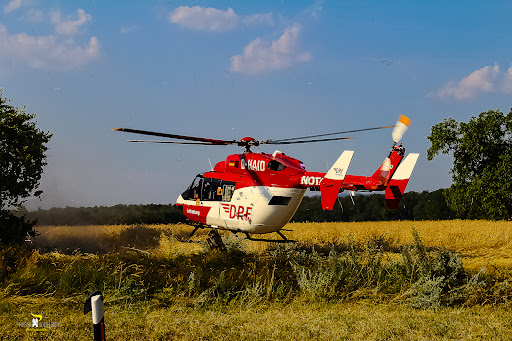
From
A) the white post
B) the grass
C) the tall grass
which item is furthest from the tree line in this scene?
the white post

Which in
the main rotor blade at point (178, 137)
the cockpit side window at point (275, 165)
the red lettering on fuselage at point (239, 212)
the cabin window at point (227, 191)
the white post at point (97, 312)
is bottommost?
the white post at point (97, 312)

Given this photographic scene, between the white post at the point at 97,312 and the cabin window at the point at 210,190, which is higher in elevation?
the cabin window at the point at 210,190

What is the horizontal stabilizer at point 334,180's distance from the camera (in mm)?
14250

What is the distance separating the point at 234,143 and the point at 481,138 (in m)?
35.7

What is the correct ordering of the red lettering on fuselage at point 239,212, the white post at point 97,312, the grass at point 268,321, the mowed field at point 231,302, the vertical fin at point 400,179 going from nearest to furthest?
the white post at point 97,312 < the grass at point 268,321 < the mowed field at point 231,302 < the vertical fin at point 400,179 < the red lettering on fuselage at point 239,212

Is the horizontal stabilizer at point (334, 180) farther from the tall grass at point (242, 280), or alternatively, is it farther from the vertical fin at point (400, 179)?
the tall grass at point (242, 280)

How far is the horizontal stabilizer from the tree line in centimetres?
494

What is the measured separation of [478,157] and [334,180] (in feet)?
121

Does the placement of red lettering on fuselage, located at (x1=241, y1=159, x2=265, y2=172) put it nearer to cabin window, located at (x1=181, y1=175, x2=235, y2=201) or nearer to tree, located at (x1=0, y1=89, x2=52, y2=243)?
cabin window, located at (x1=181, y1=175, x2=235, y2=201)

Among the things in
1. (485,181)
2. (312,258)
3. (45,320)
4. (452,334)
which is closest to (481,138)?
(485,181)

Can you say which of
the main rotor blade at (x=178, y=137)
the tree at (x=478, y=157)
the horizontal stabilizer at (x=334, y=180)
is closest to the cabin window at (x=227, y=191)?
the main rotor blade at (x=178, y=137)

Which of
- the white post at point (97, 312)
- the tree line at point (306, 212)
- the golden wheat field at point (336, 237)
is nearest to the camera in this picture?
the white post at point (97, 312)

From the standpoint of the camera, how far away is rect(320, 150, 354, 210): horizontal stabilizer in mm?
14250

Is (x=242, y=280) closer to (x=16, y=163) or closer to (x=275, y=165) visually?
(x=275, y=165)
